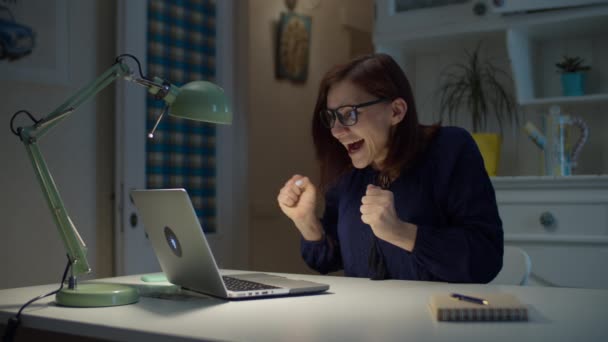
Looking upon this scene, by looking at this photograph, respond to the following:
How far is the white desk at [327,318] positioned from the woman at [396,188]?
16cm

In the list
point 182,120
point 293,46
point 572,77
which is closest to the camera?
point 572,77

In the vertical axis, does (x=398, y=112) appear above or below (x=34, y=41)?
below

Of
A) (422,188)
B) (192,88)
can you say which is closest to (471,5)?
(422,188)

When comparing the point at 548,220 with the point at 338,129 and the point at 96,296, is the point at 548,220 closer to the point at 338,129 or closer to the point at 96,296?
the point at 338,129

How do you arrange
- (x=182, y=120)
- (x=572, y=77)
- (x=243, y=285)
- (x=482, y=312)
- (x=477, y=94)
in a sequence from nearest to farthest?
(x=482, y=312)
(x=243, y=285)
(x=572, y=77)
(x=477, y=94)
(x=182, y=120)

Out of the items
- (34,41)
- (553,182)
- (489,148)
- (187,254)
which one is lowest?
(187,254)

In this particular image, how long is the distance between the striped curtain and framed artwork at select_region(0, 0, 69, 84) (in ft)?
1.37

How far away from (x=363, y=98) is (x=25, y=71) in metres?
1.67

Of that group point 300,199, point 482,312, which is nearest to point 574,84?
point 300,199

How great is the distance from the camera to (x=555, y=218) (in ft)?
8.92

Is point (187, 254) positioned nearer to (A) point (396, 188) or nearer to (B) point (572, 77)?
(A) point (396, 188)

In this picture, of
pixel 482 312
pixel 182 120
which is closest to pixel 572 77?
pixel 182 120

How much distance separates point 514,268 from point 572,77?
58.6 inches

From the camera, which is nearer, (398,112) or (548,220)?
(398,112)
